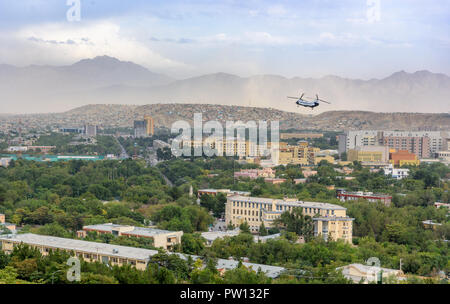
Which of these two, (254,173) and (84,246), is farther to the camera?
(254,173)

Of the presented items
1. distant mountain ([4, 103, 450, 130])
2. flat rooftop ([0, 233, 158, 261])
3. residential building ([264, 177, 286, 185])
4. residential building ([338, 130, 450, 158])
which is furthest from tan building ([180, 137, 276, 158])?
distant mountain ([4, 103, 450, 130])

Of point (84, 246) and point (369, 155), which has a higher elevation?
point (369, 155)

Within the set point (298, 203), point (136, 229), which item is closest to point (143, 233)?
point (136, 229)

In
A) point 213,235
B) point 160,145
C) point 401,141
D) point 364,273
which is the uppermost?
point 401,141

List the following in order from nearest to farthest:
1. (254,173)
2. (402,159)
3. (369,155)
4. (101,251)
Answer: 1. (101,251)
2. (254,173)
3. (402,159)
4. (369,155)

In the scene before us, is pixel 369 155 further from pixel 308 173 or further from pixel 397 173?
pixel 308 173

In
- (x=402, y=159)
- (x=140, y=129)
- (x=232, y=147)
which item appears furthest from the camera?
(x=140, y=129)

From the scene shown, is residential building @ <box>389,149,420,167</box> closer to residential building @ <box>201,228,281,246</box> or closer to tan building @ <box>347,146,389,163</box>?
tan building @ <box>347,146,389,163</box>
